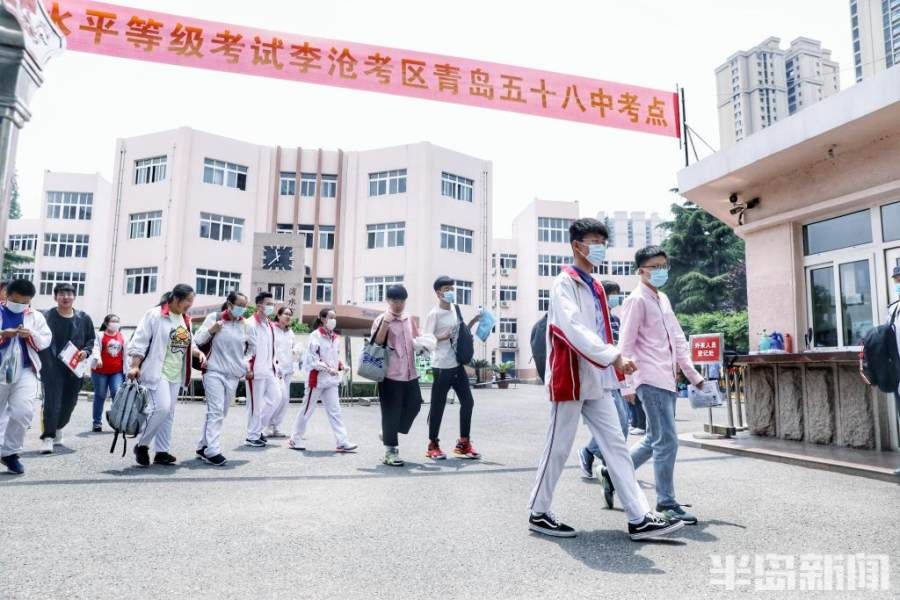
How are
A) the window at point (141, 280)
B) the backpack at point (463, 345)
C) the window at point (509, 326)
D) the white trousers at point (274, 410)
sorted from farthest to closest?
the window at point (509, 326) < the window at point (141, 280) < the white trousers at point (274, 410) < the backpack at point (463, 345)

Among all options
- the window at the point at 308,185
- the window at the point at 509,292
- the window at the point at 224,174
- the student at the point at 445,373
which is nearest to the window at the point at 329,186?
the window at the point at 308,185

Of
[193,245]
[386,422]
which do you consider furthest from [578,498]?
[193,245]

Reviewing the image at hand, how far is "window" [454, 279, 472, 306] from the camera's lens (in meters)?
35.5

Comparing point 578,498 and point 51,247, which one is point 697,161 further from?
point 51,247

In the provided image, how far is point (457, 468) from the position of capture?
6.19 metres

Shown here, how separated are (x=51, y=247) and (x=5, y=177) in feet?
151

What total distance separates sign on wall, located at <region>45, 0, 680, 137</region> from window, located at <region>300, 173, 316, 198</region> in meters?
26.1

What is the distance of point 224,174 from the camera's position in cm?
3322

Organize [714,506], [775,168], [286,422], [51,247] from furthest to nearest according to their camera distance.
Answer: [51,247] < [286,422] < [775,168] < [714,506]

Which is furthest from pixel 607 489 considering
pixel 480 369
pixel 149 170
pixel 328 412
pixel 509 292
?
pixel 509 292

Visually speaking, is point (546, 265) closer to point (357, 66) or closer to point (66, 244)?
point (66, 244)

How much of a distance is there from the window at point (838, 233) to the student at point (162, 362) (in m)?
8.27

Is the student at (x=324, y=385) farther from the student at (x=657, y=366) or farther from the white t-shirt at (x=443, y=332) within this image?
the student at (x=657, y=366)

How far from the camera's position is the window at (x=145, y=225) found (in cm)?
3200
